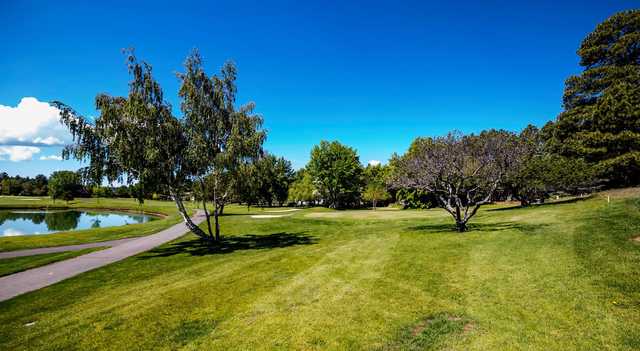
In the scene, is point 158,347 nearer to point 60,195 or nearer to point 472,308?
point 472,308

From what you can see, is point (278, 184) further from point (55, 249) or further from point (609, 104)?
point (609, 104)

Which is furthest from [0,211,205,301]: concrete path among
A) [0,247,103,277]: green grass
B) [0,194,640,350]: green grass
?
[0,194,640,350]: green grass

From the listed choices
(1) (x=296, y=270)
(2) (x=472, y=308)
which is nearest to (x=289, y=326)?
(2) (x=472, y=308)

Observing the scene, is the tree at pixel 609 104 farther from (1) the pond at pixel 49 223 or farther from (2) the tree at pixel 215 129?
(1) the pond at pixel 49 223

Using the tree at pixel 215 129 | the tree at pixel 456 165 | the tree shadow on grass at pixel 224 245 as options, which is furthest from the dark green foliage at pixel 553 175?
the tree at pixel 215 129

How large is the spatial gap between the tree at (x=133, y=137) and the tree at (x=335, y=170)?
50.1 m

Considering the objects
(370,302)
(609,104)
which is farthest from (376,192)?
(370,302)

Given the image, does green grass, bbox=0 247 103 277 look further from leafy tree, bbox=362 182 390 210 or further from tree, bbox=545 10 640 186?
leafy tree, bbox=362 182 390 210

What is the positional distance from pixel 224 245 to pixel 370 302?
52.8 ft

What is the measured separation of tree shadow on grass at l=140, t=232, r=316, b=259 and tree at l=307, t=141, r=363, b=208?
43642mm

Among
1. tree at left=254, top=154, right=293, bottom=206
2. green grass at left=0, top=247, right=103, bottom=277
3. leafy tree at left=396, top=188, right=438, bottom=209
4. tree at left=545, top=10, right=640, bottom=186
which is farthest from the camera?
tree at left=254, top=154, right=293, bottom=206

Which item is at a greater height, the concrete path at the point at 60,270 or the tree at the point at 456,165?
the tree at the point at 456,165

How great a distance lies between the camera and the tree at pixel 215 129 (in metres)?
19.8

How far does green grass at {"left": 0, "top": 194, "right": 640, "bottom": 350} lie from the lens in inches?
252
